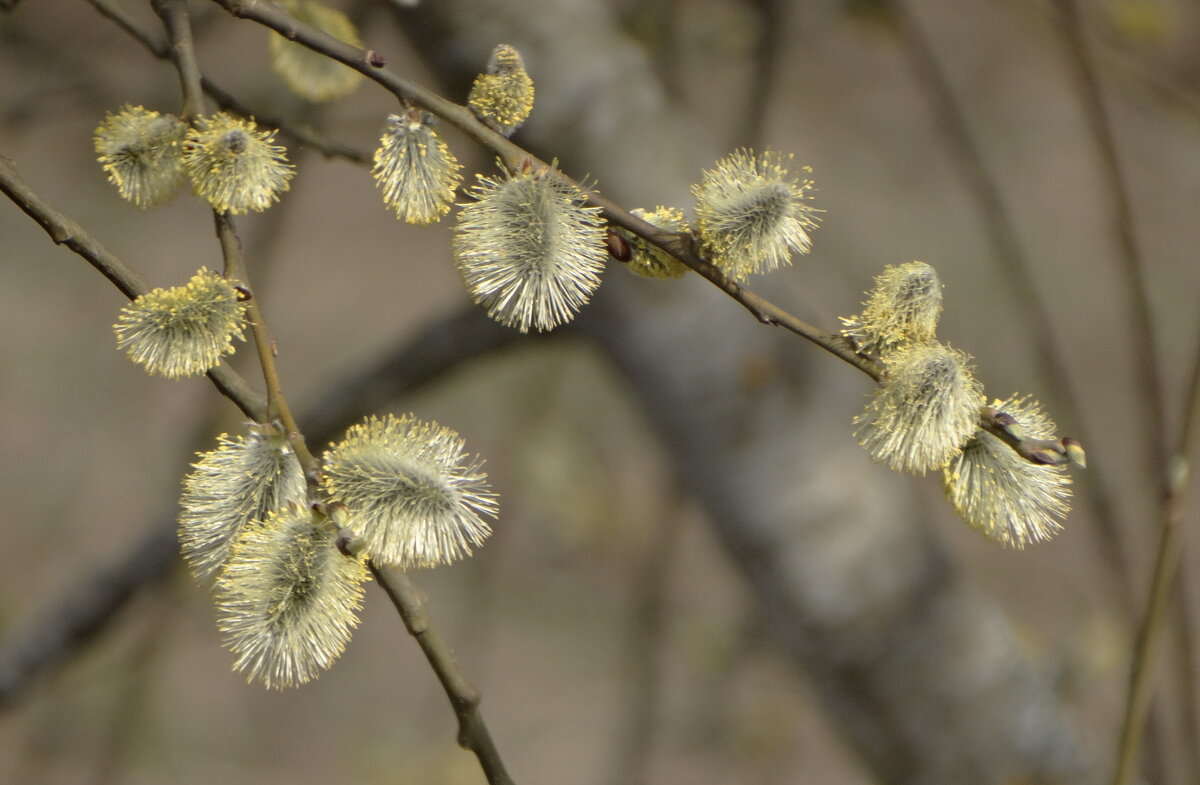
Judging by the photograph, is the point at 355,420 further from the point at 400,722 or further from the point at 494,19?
the point at 400,722

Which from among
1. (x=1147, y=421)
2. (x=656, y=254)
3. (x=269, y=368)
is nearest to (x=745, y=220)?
(x=656, y=254)

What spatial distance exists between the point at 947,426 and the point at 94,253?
0.81 feet

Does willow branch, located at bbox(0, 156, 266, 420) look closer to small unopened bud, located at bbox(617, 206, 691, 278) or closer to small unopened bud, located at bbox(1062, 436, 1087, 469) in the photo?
small unopened bud, located at bbox(617, 206, 691, 278)

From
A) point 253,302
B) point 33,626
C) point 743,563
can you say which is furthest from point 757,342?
point 33,626

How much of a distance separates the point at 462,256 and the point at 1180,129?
1659 mm

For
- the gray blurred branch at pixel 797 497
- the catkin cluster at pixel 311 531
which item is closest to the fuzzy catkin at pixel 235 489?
the catkin cluster at pixel 311 531

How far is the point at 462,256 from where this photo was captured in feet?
0.83

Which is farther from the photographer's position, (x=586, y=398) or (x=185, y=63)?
(x=586, y=398)

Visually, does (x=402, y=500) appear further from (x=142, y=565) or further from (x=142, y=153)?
(x=142, y=565)

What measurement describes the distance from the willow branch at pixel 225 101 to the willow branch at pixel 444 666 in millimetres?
166

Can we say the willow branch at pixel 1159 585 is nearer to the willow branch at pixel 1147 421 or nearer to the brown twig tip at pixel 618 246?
the willow branch at pixel 1147 421

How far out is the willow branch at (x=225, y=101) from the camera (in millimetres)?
319

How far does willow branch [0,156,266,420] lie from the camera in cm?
25

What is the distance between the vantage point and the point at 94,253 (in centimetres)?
25
